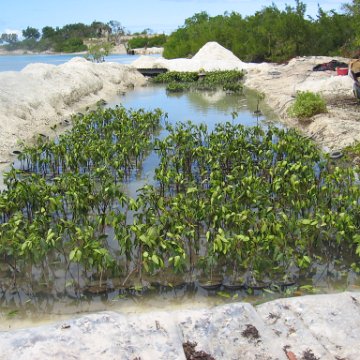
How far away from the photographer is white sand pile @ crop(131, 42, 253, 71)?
3588 centimetres

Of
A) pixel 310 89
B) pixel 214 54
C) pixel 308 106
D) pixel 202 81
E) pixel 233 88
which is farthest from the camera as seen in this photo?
pixel 214 54

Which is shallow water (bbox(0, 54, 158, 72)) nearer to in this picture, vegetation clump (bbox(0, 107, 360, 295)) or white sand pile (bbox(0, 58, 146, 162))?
white sand pile (bbox(0, 58, 146, 162))

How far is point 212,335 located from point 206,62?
1370 inches

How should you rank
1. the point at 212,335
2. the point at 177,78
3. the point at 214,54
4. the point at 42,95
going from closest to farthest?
the point at 212,335, the point at 42,95, the point at 177,78, the point at 214,54

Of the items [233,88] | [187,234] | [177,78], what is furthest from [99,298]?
[177,78]

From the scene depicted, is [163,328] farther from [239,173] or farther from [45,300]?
[239,173]

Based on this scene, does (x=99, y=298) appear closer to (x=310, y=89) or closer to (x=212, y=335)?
(x=212, y=335)

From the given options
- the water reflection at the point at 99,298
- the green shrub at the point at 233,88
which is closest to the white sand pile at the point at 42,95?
the water reflection at the point at 99,298

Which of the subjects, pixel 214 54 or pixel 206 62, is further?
pixel 214 54

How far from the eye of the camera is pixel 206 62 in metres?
37.0

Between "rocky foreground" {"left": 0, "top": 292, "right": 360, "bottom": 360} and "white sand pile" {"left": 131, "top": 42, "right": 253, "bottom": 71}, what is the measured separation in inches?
1263

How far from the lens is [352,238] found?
5613 millimetres

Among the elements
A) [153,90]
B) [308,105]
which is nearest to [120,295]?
[308,105]

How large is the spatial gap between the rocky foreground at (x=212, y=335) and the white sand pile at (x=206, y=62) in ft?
105
